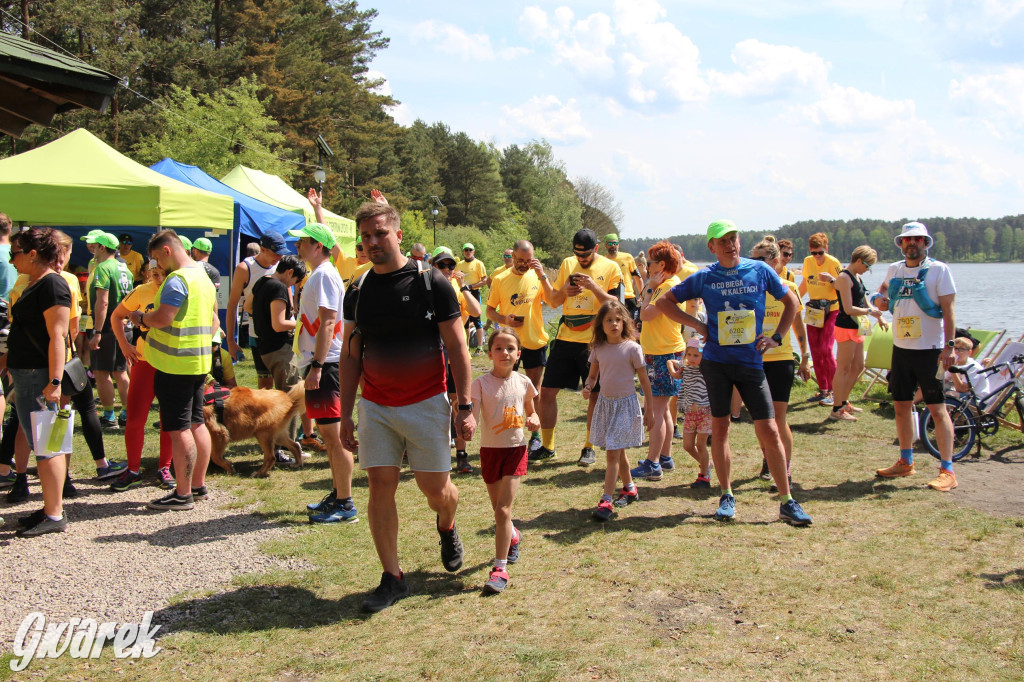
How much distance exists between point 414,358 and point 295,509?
233 centimetres

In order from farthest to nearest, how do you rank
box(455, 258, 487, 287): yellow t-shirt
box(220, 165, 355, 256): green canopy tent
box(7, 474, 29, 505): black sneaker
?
box(220, 165, 355, 256): green canopy tent, box(455, 258, 487, 287): yellow t-shirt, box(7, 474, 29, 505): black sneaker

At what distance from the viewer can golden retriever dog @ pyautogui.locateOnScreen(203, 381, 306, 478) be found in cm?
642

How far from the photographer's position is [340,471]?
17.0ft

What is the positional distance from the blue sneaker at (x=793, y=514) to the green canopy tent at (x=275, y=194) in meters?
12.5

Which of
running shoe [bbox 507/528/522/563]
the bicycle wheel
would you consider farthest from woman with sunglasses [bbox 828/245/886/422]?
running shoe [bbox 507/528/522/563]

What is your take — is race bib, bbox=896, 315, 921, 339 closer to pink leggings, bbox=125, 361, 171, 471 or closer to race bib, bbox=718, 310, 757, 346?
race bib, bbox=718, 310, 757, 346

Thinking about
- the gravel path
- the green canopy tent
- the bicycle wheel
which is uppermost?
the green canopy tent

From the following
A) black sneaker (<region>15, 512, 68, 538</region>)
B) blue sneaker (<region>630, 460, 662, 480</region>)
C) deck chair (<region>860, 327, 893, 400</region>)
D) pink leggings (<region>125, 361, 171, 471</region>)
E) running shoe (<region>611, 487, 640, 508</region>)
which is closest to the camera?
black sneaker (<region>15, 512, 68, 538</region>)

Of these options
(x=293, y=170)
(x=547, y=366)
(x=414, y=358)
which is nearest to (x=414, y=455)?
(x=414, y=358)

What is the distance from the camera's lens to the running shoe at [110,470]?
6.13 meters

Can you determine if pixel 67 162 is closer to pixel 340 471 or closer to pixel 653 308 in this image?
pixel 340 471

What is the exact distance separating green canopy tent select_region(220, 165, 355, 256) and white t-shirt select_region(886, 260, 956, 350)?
12.0 m

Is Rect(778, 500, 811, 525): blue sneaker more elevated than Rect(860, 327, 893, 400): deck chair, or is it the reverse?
Rect(860, 327, 893, 400): deck chair

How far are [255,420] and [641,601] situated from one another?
381 centimetres
